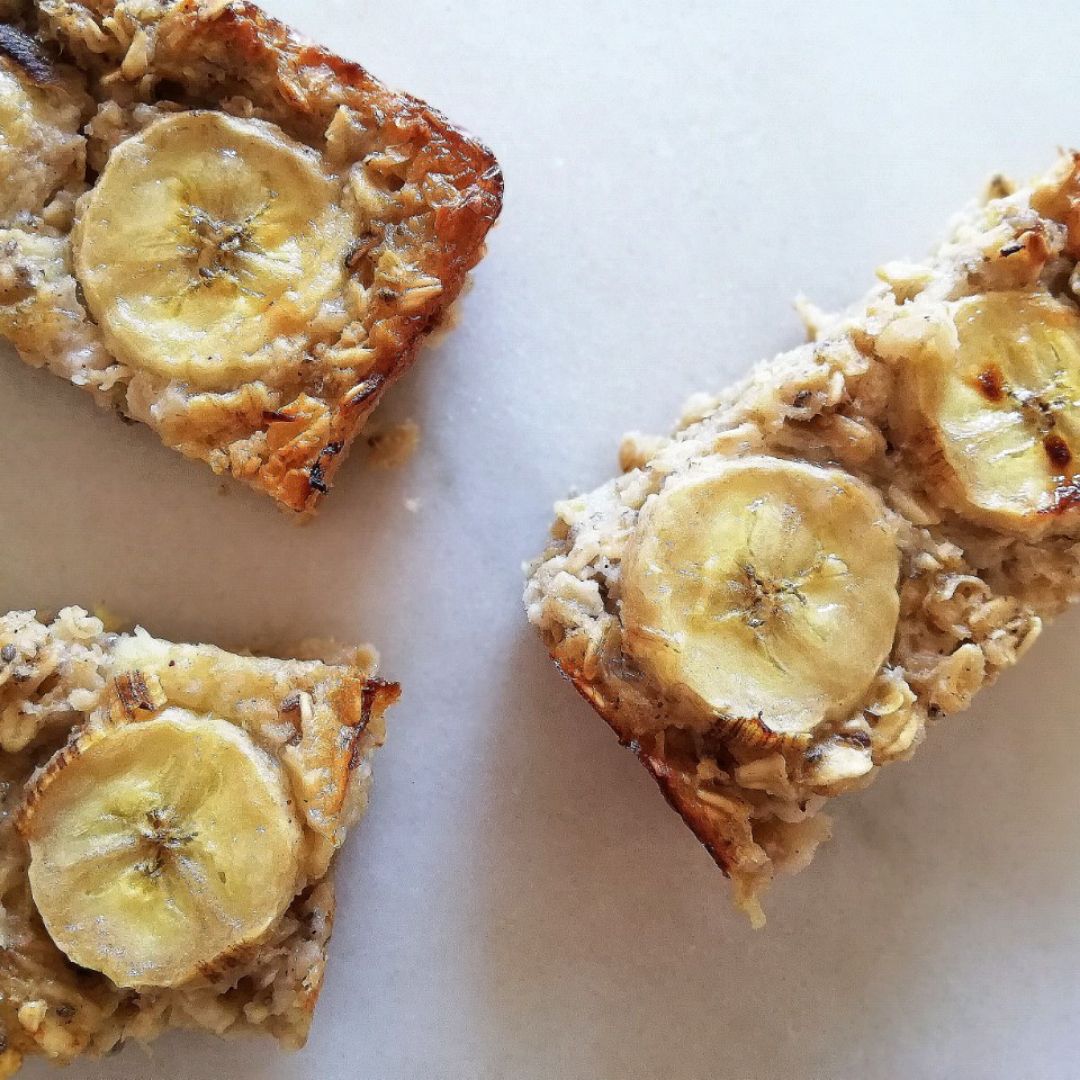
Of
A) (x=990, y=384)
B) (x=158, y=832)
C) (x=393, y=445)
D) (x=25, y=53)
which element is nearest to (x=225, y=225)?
(x=25, y=53)

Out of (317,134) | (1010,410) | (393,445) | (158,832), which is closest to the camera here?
(158,832)

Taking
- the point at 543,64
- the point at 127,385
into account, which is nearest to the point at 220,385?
the point at 127,385

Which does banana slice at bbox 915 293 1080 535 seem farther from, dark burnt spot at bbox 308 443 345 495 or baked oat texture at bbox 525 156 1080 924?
dark burnt spot at bbox 308 443 345 495

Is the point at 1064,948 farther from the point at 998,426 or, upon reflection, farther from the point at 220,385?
the point at 220,385

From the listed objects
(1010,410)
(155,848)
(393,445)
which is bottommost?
(155,848)

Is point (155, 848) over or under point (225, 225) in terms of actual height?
under

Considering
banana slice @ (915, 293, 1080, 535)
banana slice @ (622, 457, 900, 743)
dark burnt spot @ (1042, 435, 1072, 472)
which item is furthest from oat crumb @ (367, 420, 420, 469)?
dark burnt spot @ (1042, 435, 1072, 472)

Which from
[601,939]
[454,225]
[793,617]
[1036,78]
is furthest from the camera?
[1036,78]

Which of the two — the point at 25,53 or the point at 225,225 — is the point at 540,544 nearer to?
the point at 225,225
